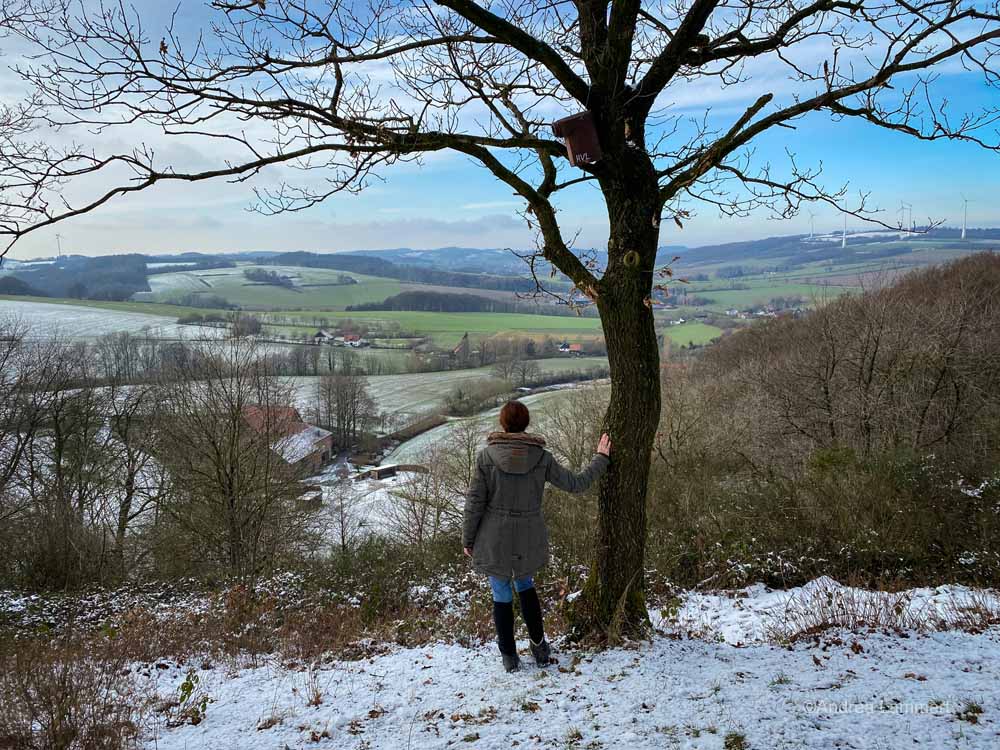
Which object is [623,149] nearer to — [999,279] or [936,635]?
[936,635]

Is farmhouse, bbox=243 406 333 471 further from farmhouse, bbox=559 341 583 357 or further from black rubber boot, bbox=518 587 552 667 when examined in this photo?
farmhouse, bbox=559 341 583 357

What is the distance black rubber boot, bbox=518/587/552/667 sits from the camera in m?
4.12

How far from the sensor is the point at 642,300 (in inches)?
168

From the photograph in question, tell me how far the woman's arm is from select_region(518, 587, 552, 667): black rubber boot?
2.58ft

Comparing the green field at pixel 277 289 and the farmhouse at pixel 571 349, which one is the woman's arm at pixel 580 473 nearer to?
the farmhouse at pixel 571 349

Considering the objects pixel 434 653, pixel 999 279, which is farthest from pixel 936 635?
pixel 999 279

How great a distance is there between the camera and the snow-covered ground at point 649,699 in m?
3.07

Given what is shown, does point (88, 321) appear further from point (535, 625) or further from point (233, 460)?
point (535, 625)

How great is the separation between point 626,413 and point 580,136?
6.60 feet

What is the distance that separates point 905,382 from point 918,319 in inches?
104

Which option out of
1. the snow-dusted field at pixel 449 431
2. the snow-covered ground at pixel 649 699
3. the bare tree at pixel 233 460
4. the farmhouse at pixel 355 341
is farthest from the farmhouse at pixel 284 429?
the farmhouse at pixel 355 341

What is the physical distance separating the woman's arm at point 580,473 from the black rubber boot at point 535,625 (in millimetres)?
787

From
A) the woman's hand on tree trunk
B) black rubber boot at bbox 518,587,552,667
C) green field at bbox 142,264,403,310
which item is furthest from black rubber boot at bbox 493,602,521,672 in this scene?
green field at bbox 142,264,403,310

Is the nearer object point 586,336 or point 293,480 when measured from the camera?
point 293,480
